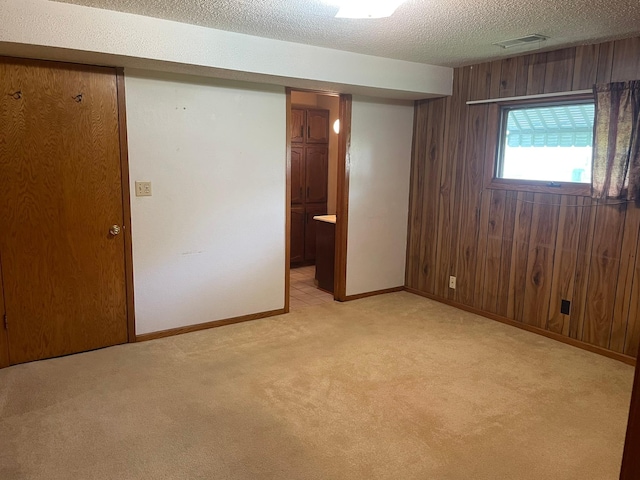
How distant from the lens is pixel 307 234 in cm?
610

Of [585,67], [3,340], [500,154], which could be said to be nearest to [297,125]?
[500,154]

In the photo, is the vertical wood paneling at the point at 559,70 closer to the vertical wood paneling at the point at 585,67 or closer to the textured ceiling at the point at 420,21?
the vertical wood paneling at the point at 585,67

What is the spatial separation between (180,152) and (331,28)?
140 cm

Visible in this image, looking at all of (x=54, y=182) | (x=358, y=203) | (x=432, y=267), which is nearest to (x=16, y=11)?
(x=54, y=182)

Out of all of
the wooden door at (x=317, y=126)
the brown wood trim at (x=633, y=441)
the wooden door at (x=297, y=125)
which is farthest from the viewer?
the wooden door at (x=317, y=126)

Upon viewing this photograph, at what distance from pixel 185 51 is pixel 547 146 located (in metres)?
2.73

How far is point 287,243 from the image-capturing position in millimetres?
Answer: 4281

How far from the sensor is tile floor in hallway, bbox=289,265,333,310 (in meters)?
4.69

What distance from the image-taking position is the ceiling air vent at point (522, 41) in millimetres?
3234

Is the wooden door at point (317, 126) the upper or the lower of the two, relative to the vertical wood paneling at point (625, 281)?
upper

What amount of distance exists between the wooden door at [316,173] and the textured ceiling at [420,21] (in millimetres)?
2432

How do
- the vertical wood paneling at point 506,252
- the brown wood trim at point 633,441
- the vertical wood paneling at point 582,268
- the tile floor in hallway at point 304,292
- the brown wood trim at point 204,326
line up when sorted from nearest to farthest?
1. the brown wood trim at point 633,441
2. the vertical wood paneling at point 582,268
3. the brown wood trim at point 204,326
4. the vertical wood paneling at point 506,252
5. the tile floor in hallway at point 304,292

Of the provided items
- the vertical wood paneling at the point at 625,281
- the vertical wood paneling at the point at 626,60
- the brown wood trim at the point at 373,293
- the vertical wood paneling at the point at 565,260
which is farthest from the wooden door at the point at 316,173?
the vertical wood paneling at the point at 625,281

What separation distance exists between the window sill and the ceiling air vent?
3.43 ft
